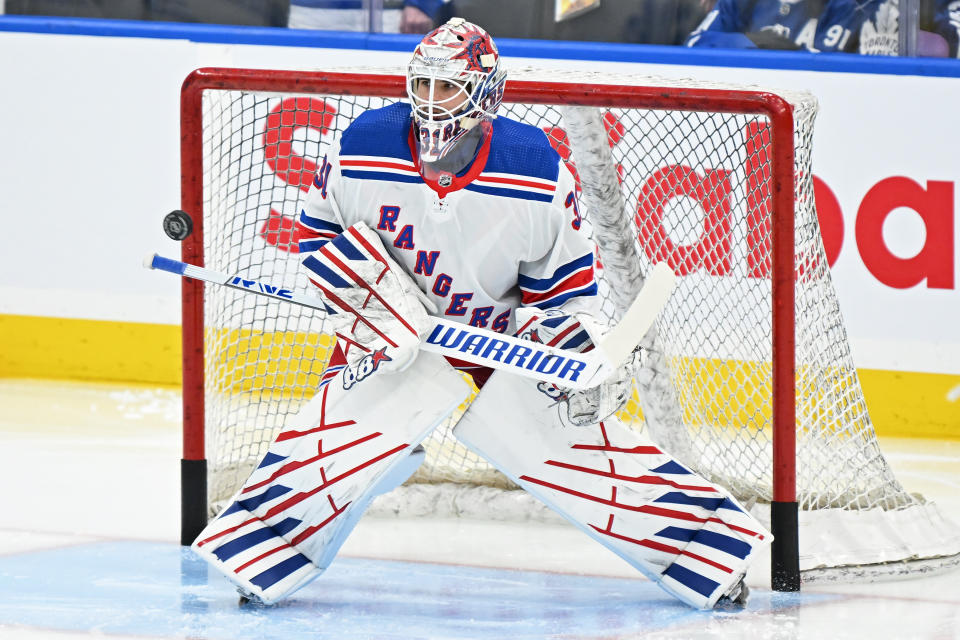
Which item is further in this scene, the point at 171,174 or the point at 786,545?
the point at 171,174

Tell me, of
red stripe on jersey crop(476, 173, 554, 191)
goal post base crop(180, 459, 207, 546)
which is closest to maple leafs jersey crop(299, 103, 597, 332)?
red stripe on jersey crop(476, 173, 554, 191)

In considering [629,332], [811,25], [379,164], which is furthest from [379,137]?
[811,25]

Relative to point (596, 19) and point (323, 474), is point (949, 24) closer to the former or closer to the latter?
point (596, 19)

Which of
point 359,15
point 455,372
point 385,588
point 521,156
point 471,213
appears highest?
point 359,15

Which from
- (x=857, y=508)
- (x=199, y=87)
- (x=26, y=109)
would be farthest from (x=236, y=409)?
(x=26, y=109)

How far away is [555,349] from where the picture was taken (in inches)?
84.5

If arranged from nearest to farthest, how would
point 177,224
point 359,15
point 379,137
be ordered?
point 379,137
point 177,224
point 359,15

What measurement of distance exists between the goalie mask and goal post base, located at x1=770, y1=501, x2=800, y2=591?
99 cm

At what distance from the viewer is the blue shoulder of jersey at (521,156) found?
2189 millimetres

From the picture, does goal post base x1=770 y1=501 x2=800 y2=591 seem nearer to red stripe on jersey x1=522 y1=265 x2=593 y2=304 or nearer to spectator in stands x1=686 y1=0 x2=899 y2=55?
red stripe on jersey x1=522 y1=265 x2=593 y2=304

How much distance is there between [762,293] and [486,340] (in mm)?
1203

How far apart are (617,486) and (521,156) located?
616mm

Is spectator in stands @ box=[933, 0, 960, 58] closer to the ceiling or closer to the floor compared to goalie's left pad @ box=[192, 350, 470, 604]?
closer to the ceiling

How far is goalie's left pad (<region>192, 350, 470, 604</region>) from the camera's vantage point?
2227 mm
